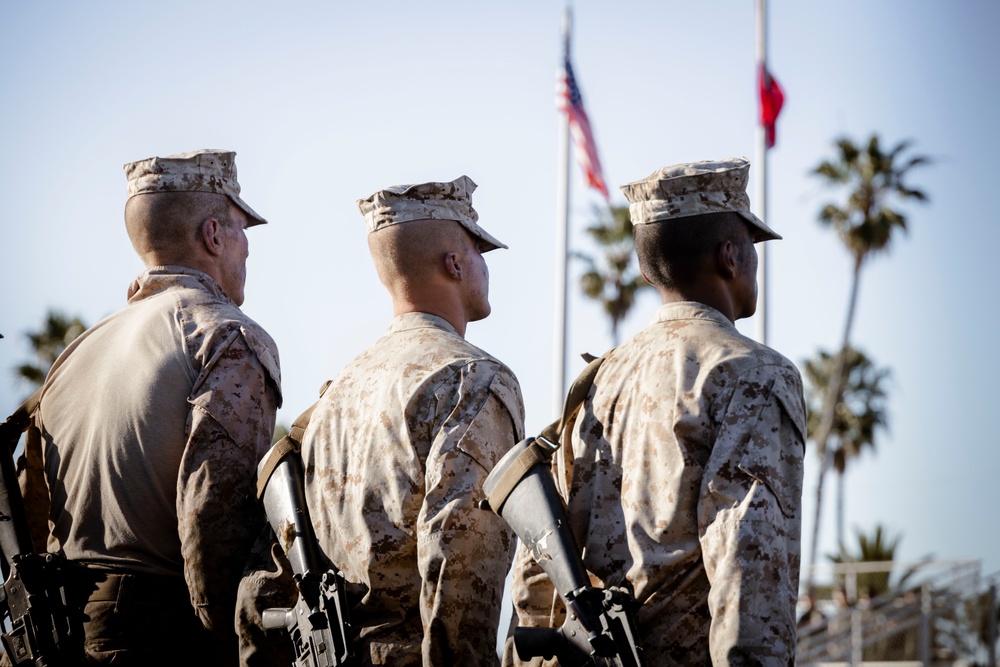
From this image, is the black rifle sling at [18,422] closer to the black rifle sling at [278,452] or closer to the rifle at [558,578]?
the black rifle sling at [278,452]

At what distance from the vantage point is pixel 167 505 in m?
4.84

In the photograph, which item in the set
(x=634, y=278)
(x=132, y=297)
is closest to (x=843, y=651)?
(x=132, y=297)

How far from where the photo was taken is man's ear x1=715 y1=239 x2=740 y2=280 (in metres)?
3.99

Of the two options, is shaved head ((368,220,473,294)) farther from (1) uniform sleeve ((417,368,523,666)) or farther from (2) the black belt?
(2) the black belt

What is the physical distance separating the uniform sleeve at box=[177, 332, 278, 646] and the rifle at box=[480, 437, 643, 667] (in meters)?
1.25

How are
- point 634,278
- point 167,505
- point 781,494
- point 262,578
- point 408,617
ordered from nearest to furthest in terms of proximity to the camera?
point 781,494 < point 408,617 < point 262,578 < point 167,505 < point 634,278

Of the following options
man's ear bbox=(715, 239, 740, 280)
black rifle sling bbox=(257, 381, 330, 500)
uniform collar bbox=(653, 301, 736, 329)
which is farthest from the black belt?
man's ear bbox=(715, 239, 740, 280)

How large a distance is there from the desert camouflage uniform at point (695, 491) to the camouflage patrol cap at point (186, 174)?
2328 mm

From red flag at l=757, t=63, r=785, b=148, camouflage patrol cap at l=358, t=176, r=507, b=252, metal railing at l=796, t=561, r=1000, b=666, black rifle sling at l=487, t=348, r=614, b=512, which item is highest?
red flag at l=757, t=63, r=785, b=148

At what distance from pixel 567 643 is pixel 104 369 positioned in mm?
2502

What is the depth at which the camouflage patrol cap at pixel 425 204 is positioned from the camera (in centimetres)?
487

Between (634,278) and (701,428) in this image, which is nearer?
(701,428)

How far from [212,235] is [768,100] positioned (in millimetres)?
12002

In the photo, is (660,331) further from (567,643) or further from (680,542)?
(567,643)
